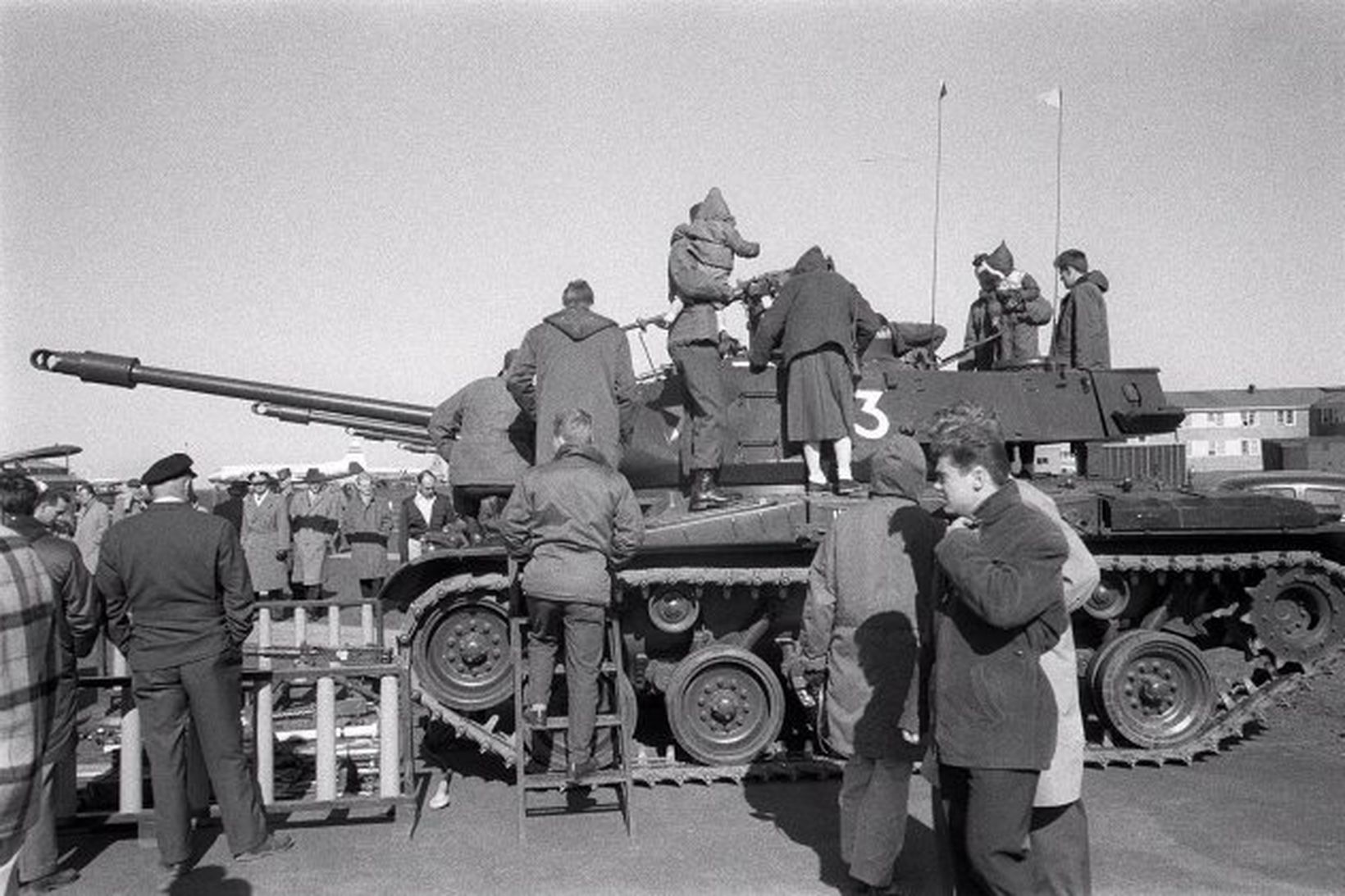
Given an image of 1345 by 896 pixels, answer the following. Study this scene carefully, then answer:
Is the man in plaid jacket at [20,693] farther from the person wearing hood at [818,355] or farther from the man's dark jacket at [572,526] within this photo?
the person wearing hood at [818,355]

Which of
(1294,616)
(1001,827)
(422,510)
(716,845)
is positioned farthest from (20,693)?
(422,510)

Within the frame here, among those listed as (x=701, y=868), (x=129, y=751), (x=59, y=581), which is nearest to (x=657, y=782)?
(x=701, y=868)

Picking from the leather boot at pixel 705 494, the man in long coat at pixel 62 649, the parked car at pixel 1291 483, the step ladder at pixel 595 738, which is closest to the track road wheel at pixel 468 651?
the step ladder at pixel 595 738

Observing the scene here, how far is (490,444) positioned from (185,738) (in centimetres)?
371

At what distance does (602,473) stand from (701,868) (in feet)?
7.68

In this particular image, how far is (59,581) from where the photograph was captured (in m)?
6.38

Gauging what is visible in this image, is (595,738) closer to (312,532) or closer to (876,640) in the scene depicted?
(876,640)

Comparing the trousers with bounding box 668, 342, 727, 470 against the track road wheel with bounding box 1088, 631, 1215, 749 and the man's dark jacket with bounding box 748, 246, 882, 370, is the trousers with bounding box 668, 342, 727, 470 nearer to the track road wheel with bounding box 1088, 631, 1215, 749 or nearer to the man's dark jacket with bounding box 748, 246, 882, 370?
the man's dark jacket with bounding box 748, 246, 882, 370

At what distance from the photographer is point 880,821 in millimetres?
5617

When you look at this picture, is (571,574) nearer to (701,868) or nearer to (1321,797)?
(701,868)

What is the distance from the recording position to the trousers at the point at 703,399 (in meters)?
8.80

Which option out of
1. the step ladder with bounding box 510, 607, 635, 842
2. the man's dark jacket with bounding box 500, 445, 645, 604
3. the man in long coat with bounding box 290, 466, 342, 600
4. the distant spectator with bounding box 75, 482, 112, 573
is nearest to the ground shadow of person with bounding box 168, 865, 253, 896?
the step ladder with bounding box 510, 607, 635, 842

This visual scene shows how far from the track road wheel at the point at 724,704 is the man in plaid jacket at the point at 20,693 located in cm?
521

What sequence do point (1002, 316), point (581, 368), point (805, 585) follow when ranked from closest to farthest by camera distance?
point (581, 368), point (805, 585), point (1002, 316)
